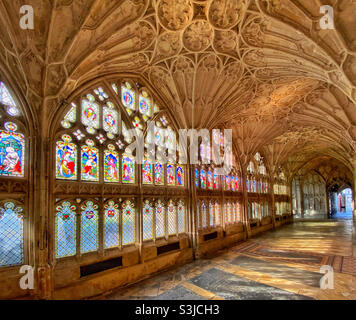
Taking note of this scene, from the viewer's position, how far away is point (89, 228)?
6.96m

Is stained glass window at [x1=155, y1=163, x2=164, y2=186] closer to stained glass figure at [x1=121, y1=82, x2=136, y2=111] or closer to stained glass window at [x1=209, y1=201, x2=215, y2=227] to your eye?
stained glass figure at [x1=121, y1=82, x2=136, y2=111]

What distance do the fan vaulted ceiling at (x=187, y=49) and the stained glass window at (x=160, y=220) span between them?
4.07 metres

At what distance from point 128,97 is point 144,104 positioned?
2.80ft

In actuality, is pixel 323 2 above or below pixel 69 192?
above

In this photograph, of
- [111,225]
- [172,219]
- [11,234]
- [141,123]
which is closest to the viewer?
[11,234]

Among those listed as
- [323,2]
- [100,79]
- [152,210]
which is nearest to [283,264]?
[152,210]

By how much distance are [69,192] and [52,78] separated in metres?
3.25

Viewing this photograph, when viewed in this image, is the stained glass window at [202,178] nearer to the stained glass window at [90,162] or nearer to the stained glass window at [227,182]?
the stained glass window at [227,182]

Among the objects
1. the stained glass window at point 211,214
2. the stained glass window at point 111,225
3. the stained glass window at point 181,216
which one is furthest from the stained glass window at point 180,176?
the stained glass window at point 111,225

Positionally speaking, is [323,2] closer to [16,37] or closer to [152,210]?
[16,37]

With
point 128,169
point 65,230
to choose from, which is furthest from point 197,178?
point 65,230

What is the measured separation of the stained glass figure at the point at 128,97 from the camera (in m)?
8.90

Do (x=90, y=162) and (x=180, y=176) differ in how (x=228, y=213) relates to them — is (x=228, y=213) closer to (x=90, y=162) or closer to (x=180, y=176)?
(x=180, y=176)

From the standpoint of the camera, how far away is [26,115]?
5.93 m
